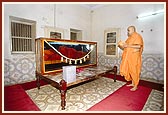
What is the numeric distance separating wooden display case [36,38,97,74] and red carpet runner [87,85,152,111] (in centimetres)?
156

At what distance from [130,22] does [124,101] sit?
11.7 feet

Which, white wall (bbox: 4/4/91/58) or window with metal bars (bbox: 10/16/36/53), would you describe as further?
window with metal bars (bbox: 10/16/36/53)

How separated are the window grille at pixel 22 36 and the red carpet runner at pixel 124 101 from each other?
10.6 ft

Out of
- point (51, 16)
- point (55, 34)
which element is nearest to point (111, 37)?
point (55, 34)

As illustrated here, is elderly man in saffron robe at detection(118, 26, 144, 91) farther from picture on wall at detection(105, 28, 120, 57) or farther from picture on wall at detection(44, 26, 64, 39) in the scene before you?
picture on wall at detection(44, 26, 64, 39)

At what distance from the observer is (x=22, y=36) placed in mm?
3865

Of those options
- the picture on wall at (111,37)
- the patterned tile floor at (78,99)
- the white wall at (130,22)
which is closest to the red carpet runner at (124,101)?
the patterned tile floor at (78,99)

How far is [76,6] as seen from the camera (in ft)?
17.6

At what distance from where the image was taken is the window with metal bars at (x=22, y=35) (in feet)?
12.0

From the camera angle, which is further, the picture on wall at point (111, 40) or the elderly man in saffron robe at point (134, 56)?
the picture on wall at point (111, 40)

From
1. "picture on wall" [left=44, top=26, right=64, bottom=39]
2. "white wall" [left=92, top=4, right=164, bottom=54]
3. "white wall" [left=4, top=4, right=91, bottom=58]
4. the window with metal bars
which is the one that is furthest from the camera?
"picture on wall" [left=44, top=26, right=64, bottom=39]

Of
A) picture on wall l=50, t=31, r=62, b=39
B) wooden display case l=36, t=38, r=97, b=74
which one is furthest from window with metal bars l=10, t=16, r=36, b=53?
wooden display case l=36, t=38, r=97, b=74

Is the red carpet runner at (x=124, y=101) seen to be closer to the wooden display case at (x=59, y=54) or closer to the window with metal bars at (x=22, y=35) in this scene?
the wooden display case at (x=59, y=54)

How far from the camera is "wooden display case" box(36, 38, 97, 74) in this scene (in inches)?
112
